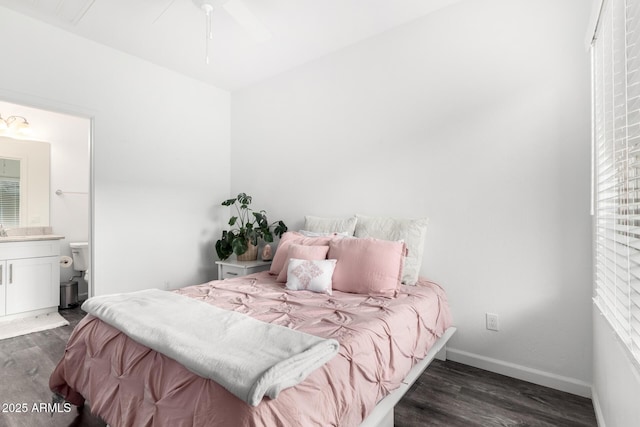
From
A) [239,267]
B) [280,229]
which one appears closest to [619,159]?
[280,229]

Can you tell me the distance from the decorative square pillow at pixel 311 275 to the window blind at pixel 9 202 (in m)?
4.07

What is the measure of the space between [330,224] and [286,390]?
210 centimetres

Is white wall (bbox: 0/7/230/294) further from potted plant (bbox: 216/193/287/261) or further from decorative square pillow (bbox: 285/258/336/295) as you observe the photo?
decorative square pillow (bbox: 285/258/336/295)

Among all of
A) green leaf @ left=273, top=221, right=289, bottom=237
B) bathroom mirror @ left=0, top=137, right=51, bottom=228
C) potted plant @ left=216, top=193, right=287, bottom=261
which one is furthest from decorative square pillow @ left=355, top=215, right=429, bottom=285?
bathroom mirror @ left=0, top=137, right=51, bottom=228

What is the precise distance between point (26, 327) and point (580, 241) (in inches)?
191

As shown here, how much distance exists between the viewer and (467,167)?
8.13ft

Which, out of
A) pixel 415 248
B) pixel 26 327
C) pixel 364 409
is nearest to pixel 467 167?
pixel 415 248

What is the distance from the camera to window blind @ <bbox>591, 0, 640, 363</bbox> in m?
1.12

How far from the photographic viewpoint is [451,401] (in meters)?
1.98

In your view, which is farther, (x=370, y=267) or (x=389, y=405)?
(x=370, y=267)

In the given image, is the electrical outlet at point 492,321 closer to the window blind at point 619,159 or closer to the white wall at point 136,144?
the window blind at point 619,159

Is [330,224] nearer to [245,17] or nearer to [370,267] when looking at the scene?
[370,267]

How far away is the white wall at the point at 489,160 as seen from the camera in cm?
210

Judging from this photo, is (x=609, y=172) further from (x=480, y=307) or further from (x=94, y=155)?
(x=94, y=155)
